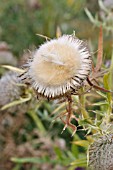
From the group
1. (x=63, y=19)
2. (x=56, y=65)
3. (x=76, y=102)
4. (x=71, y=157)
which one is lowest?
(x=71, y=157)

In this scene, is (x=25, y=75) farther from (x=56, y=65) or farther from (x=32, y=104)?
(x=32, y=104)

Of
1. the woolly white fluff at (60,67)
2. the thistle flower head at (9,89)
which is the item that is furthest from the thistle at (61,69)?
the thistle flower head at (9,89)

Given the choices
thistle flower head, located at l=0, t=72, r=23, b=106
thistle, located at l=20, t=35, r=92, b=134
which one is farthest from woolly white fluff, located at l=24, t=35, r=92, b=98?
thistle flower head, located at l=0, t=72, r=23, b=106

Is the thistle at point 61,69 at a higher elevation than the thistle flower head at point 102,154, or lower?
higher

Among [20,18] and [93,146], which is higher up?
[20,18]

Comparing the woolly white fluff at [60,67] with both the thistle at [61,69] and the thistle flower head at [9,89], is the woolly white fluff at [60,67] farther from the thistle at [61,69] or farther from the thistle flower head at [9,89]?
the thistle flower head at [9,89]

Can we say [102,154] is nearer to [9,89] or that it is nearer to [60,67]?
[60,67]

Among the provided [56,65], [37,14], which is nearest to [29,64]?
[56,65]
